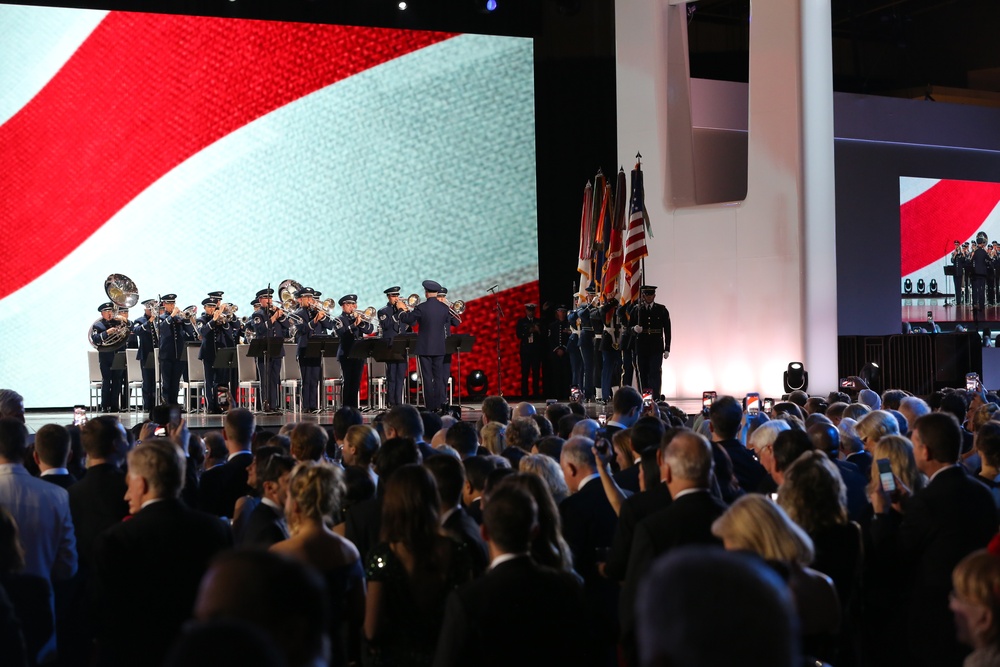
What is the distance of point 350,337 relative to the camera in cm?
1355

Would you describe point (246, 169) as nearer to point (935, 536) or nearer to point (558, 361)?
point (558, 361)

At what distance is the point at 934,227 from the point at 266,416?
10.5m

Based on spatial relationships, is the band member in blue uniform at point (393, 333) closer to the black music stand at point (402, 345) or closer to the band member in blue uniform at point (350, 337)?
the band member in blue uniform at point (350, 337)

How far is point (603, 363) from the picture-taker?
1385 cm

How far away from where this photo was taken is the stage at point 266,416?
11.5 m

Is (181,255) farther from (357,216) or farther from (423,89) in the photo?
(423,89)

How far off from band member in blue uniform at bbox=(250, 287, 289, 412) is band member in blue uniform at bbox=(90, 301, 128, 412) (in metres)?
1.47

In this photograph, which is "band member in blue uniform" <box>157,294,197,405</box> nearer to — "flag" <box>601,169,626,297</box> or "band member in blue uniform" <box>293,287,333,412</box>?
"band member in blue uniform" <box>293,287,333,412</box>

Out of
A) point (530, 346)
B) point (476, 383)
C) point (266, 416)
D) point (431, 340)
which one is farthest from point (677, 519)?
point (476, 383)

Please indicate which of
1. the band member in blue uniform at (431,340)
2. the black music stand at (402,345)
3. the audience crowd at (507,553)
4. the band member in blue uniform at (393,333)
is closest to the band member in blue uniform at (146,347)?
the band member in blue uniform at (393,333)

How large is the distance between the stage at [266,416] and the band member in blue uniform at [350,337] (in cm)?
35

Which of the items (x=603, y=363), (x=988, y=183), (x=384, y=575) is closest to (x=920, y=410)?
(x=384, y=575)

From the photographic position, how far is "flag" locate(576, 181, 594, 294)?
1429cm

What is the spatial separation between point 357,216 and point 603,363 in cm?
413
